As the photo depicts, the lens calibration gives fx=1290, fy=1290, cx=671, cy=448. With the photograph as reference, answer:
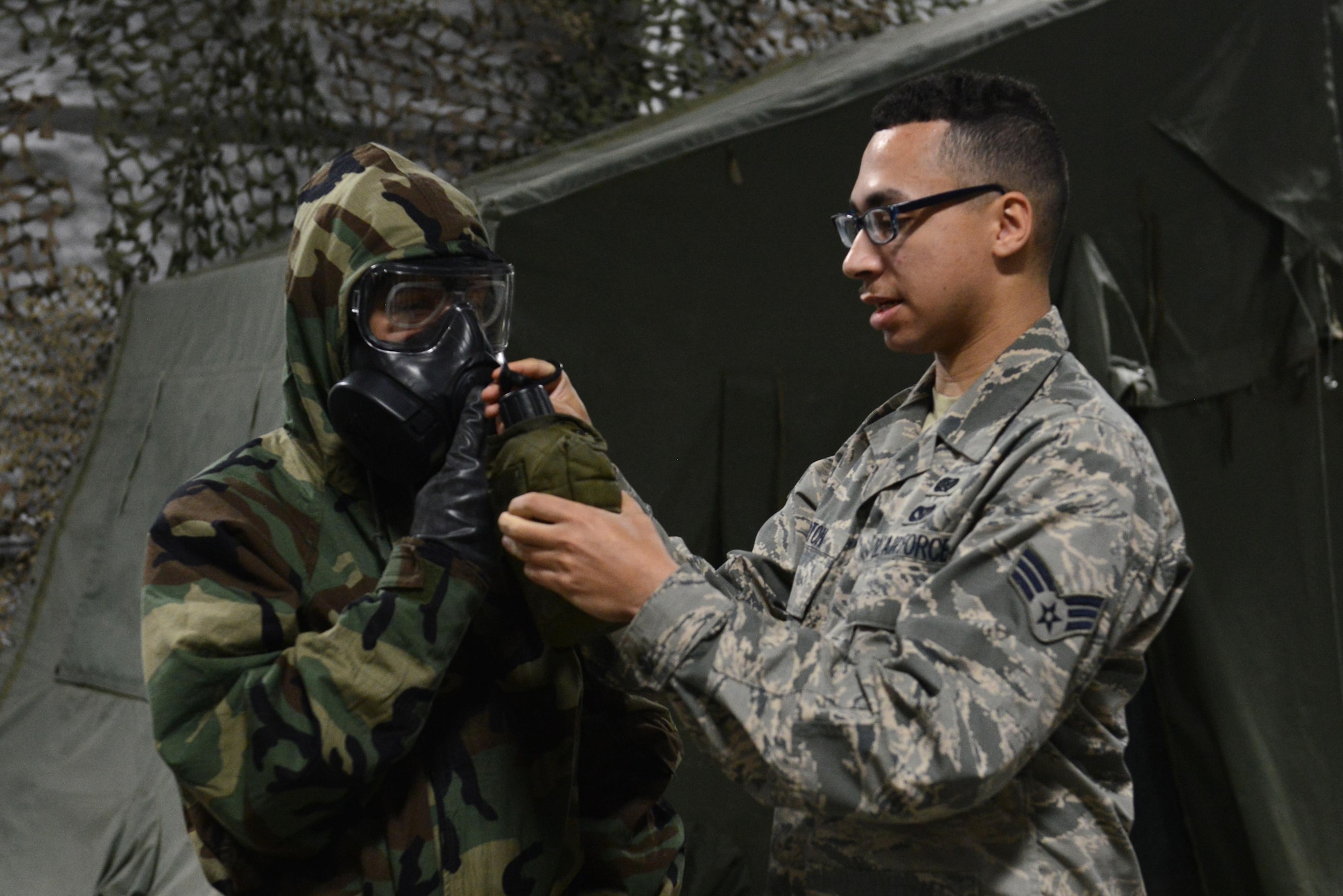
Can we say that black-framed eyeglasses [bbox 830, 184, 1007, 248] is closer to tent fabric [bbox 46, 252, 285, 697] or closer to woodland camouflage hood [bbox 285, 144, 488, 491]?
woodland camouflage hood [bbox 285, 144, 488, 491]

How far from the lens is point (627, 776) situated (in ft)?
5.09

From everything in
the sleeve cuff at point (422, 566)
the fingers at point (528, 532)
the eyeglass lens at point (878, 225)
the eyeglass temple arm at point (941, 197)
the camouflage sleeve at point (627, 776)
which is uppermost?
the eyeglass temple arm at point (941, 197)

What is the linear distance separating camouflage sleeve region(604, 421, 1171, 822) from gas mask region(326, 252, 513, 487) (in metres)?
0.31

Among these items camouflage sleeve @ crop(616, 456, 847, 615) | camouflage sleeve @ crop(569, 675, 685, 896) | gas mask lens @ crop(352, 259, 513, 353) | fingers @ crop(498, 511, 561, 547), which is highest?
gas mask lens @ crop(352, 259, 513, 353)

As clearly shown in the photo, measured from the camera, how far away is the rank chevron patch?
1.21 meters

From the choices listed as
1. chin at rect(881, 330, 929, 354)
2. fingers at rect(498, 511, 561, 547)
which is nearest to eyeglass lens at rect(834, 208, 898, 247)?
chin at rect(881, 330, 929, 354)

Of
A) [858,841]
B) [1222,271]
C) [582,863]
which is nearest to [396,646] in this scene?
[582,863]

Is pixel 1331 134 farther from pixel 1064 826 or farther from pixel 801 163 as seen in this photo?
pixel 1064 826

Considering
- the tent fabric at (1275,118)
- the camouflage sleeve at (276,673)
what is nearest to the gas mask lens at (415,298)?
the camouflage sleeve at (276,673)

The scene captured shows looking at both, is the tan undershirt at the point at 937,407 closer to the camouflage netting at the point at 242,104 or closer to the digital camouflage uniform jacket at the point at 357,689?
the digital camouflage uniform jacket at the point at 357,689

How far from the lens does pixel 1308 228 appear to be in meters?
3.29

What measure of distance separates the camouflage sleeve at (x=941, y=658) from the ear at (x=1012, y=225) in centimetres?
28

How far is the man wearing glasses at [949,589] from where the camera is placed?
120 cm

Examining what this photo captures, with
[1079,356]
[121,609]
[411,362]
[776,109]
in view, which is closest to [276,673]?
[411,362]
